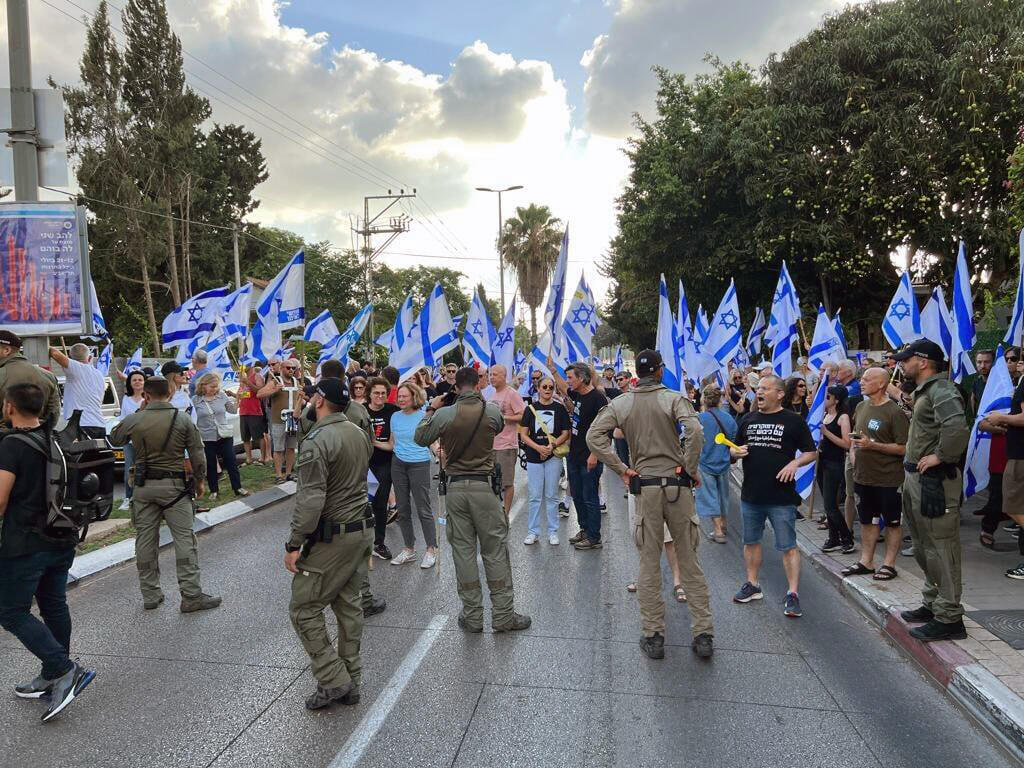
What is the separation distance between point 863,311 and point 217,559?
24985 mm

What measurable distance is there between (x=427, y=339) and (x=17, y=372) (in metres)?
4.64

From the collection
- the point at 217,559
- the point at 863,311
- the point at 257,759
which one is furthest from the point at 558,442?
the point at 863,311

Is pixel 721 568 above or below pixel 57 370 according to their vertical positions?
below

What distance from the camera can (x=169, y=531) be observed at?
26.9 feet

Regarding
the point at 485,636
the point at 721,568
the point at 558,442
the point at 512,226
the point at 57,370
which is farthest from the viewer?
the point at 512,226

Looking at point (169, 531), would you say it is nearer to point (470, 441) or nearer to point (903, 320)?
point (470, 441)

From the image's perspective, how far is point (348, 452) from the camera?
438 centimetres

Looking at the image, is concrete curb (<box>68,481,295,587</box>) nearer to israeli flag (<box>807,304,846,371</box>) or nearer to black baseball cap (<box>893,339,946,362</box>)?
black baseball cap (<box>893,339,946,362</box>)

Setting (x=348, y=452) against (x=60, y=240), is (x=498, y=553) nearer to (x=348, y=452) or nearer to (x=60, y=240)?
(x=348, y=452)

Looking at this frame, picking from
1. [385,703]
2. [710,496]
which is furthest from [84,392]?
[710,496]

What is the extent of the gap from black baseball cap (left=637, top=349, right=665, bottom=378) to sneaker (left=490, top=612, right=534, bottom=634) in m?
2.08

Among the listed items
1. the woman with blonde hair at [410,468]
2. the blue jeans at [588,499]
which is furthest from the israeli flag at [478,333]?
the woman with blonde hair at [410,468]

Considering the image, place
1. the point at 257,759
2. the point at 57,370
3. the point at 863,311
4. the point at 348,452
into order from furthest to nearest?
the point at 863,311 < the point at 57,370 < the point at 348,452 < the point at 257,759

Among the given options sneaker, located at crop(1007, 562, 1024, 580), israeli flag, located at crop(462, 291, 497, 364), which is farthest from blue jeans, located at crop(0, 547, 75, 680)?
israeli flag, located at crop(462, 291, 497, 364)
